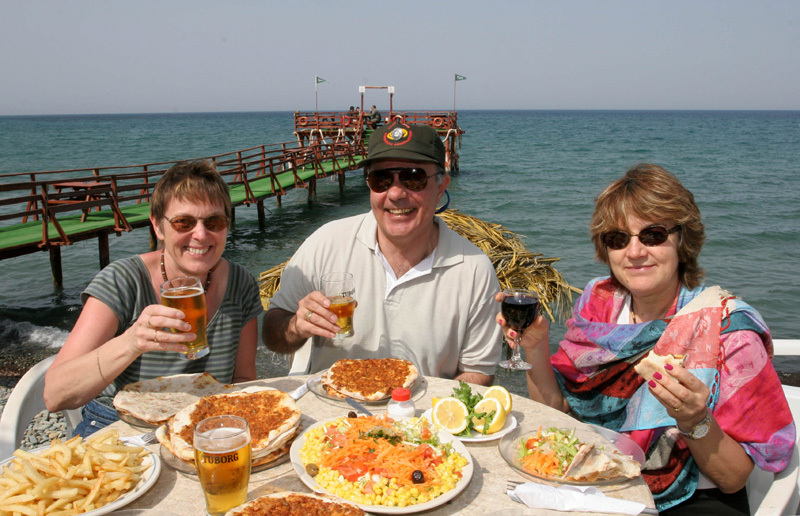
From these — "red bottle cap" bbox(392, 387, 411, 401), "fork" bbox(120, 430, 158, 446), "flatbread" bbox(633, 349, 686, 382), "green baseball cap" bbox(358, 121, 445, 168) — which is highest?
"green baseball cap" bbox(358, 121, 445, 168)

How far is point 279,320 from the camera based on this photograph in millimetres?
3764

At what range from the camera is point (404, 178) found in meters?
3.63

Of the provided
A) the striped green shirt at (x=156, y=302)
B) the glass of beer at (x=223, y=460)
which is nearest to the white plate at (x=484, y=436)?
the glass of beer at (x=223, y=460)

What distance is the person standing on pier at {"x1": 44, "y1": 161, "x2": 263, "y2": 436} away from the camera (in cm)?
272

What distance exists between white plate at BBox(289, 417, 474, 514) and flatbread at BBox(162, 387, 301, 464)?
0.08 metres

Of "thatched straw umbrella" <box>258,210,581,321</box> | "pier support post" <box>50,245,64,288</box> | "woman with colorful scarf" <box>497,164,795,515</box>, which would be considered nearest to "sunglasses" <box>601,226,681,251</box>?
"woman with colorful scarf" <box>497,164,795,515</box>

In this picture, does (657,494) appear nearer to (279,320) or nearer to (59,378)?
(279,320)

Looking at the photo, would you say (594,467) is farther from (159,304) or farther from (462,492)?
(159,304)

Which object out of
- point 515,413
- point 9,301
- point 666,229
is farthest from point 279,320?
point 9,301

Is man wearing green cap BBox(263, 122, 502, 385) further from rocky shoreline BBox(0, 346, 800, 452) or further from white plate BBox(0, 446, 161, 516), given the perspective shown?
rocky shoreline BBox(0, 346, 800, 452)

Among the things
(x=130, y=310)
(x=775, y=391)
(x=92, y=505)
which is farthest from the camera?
(x=130, y=310)

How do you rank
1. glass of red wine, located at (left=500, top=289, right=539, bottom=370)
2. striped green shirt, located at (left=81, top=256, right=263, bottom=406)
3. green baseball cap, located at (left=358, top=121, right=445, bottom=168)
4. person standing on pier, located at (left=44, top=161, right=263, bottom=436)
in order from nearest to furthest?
person standing on pier, located at (left=44, top=161, right=263, bottom=436)
glass of red wine, located at (left=500, top=289, right=539, bottom=370)
striped green shirt, located at (left=81, top=256, right=263, bottom=406)
green baseball cap, located at (left=358, top=121, right=445, bottom=168)

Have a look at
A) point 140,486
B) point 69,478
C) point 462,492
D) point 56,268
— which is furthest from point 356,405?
point 56,268

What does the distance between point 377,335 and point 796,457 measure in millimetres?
2395
